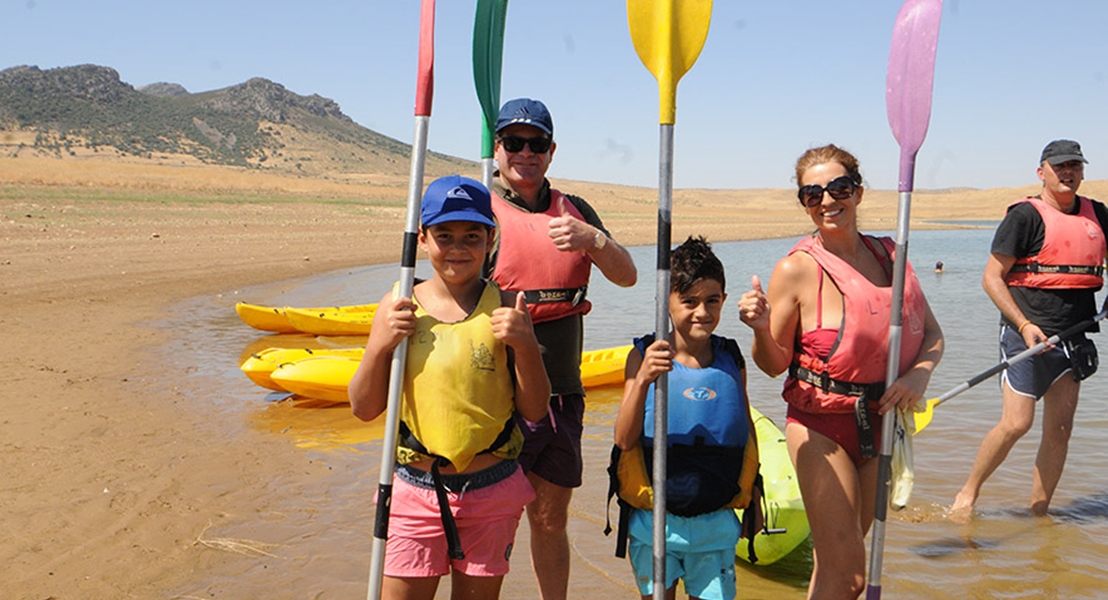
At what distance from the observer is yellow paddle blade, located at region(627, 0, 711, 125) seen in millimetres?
3006

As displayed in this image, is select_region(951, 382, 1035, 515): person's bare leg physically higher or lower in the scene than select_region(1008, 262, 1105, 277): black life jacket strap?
lower

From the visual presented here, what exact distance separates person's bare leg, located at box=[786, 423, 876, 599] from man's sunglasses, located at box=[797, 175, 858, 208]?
766mm

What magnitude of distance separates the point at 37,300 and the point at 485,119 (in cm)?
1098

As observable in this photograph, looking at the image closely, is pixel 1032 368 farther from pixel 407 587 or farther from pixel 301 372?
pixel 301 372

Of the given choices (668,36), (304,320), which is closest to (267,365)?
(304,320)

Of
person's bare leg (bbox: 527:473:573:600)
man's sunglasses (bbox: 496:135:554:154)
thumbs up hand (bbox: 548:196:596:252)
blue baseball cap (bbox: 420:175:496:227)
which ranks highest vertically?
man's sunglasses (bbox: 496:135:554:154)

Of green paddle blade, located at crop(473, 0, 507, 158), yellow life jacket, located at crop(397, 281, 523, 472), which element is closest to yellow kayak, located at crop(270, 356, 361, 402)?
green paddle blade, located at crop(473, 0, 507, 158)

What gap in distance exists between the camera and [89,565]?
417cm

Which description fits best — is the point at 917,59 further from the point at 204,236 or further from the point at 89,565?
the point at 204,236

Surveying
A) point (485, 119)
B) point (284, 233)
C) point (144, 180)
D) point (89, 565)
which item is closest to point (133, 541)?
point (89, 565)

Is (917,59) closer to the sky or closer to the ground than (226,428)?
closer to the sky

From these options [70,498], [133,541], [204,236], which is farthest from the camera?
[204,236]

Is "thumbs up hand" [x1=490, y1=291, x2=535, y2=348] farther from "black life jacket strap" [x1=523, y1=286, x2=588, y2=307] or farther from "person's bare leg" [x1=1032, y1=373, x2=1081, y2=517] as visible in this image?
"person's bare leg" [x1=1032, y1=373, x2=1081, y2=517]

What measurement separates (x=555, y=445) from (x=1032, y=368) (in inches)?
118
